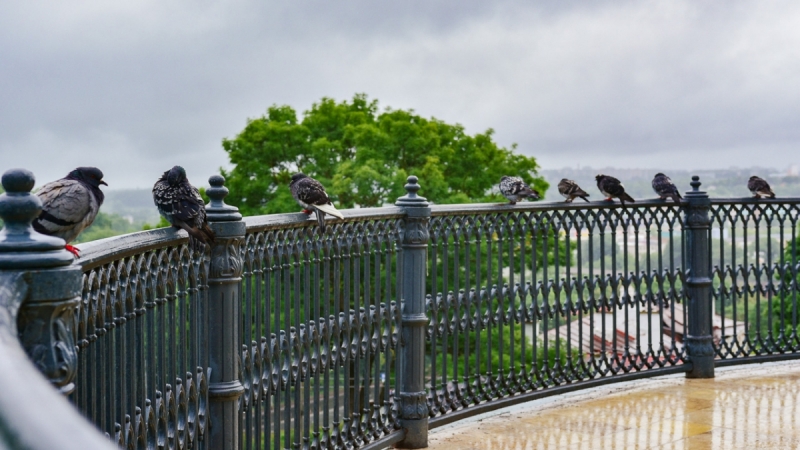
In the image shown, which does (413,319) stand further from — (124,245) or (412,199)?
(124,245)

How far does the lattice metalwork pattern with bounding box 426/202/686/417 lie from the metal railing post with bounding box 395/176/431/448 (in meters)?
0.17

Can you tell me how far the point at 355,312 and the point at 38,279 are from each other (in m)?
3.65

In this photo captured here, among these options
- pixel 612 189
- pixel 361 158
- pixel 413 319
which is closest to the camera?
pixel 413 319

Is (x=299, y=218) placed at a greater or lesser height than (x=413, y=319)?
greater

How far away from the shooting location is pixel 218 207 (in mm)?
4230

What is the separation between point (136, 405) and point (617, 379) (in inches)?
188

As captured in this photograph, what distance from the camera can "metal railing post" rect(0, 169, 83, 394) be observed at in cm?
183

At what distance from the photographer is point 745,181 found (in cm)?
882

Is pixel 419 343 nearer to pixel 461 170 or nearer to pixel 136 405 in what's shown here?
pixel 136 405

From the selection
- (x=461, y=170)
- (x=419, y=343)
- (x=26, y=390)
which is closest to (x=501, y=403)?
(x=419, y=343)

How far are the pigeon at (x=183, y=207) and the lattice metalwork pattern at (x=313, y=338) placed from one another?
0.50 metres

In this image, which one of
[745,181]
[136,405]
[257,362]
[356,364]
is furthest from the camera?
[745,181]

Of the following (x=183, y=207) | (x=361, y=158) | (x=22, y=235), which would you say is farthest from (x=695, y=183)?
(x=361, y=158)

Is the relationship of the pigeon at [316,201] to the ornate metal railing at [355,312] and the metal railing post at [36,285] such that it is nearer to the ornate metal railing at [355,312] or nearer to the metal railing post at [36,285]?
the ornate metal railing at [355,312]
